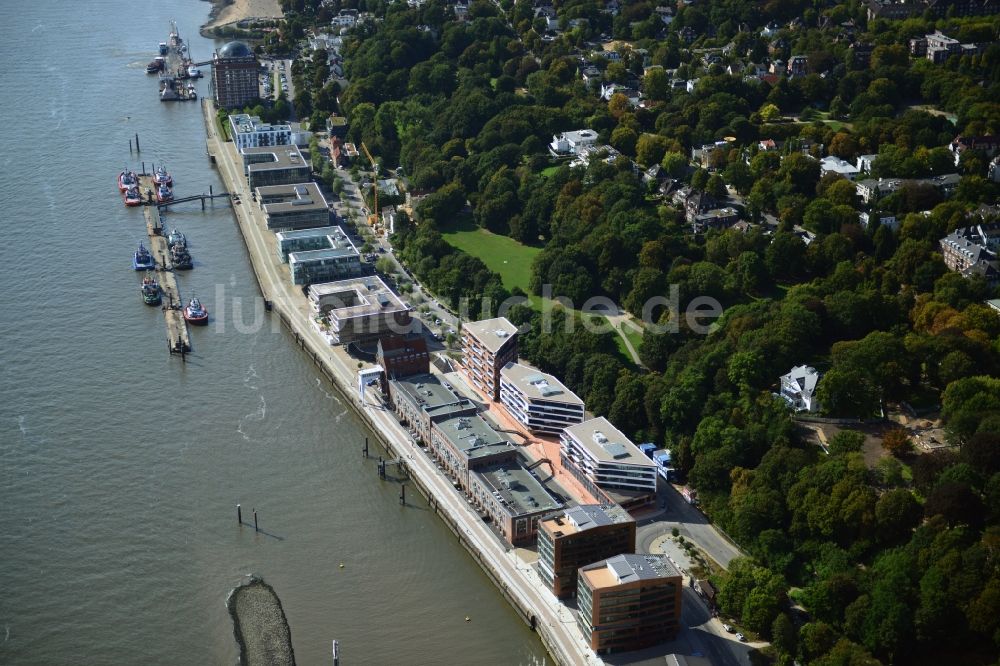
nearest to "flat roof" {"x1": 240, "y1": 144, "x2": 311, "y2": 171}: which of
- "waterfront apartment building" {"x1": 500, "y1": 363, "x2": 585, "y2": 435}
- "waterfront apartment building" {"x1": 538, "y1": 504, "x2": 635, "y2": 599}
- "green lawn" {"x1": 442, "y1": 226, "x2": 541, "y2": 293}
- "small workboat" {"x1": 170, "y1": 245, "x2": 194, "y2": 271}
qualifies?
"small workboat" {"x1": 170, "y1": 245, "x2": 194, "y2": 271}

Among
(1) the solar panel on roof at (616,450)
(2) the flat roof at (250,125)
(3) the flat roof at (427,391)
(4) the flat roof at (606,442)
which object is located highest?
(2) the flat roof at (250,125)

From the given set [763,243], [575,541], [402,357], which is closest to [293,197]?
[402,357]

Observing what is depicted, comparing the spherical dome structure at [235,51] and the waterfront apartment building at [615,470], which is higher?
the spherical dome structure at [235,51]

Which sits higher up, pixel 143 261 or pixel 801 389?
pixel 801 389

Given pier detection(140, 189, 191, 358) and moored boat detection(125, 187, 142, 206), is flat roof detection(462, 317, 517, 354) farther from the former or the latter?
moored boat detection(125, 187, 142, 206)

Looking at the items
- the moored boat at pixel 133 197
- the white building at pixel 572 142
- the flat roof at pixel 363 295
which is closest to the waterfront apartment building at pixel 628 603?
the flat roof at pixel 363 295

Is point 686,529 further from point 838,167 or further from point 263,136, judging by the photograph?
point 263,136

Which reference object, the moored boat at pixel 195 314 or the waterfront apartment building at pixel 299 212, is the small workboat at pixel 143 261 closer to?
the moored boat at pixel 195 314
